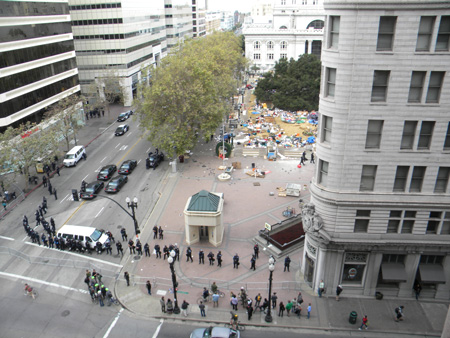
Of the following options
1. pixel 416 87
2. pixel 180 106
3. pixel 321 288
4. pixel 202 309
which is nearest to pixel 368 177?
pixel 416 87

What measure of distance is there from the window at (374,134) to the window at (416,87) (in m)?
2.05

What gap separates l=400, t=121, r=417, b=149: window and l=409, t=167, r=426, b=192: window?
62.3 inches

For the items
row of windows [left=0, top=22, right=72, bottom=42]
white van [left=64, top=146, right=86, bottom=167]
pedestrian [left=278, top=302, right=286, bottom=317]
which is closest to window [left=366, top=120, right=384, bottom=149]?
pedestrian [left=278, top=302, right=286, bottom=317]

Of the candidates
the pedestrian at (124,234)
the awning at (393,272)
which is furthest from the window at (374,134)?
the pedestrian at (124,234)

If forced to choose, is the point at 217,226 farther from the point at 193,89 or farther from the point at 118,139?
the point at 118,139

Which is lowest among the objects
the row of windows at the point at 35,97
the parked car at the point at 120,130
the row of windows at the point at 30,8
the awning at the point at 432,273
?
the parked car at the point at 120,130

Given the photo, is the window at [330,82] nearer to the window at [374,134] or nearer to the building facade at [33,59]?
the window at [374,134]

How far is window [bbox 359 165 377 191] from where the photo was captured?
22622mm

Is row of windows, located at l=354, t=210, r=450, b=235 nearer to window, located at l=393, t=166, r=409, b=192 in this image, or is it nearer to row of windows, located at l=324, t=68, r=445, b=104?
window, located at l=393, t=166, r=409, b=192

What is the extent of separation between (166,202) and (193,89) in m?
15.4

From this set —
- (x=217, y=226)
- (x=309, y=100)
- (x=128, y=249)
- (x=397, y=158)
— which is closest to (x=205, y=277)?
(x=217, y=226)

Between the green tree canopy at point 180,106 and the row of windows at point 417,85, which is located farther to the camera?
the green tree canopy at point 180,106

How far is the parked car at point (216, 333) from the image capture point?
21.2 m

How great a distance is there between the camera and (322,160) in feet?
76.7
